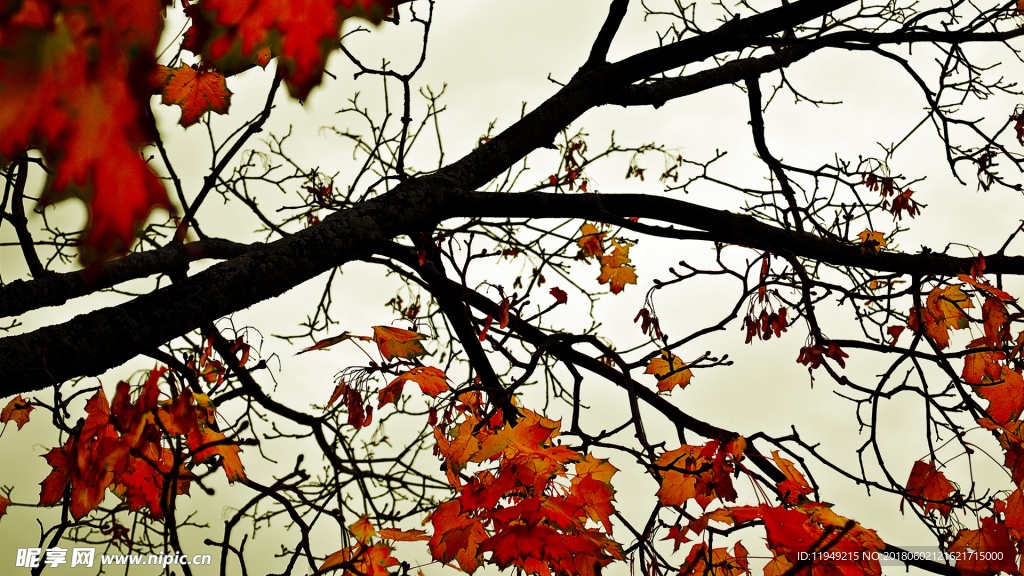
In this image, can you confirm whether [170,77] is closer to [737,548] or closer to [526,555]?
[526,555]

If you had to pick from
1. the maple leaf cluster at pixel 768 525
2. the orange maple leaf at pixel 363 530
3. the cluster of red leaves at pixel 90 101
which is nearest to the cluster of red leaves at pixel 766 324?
the maple leaf cluster at pixel 768 525

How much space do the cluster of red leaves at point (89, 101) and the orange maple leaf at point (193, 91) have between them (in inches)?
77.5

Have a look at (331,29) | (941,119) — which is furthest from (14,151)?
(941,119)

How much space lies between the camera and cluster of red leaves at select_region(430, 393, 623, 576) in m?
1.43

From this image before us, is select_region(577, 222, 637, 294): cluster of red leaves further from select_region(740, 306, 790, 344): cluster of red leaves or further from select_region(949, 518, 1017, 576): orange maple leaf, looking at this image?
select_region(949, 518, 1017, 576): orange maple leaf

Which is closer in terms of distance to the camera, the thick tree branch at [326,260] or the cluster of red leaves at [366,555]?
the thick tree branch at [326,260]

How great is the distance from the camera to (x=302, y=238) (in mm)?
1881

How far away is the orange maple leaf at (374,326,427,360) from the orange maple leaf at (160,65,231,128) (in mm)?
1203

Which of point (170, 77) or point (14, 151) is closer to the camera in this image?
point (14, 151)

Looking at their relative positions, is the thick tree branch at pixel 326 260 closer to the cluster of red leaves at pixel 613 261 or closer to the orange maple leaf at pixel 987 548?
the orange maple leaf at pixel 987 548

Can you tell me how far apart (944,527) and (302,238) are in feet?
8.41

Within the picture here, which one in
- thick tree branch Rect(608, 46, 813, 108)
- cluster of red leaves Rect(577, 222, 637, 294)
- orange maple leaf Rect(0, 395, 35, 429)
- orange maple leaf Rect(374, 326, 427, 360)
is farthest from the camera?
cluster of red leaves Rect(577, 222, 637, 294)

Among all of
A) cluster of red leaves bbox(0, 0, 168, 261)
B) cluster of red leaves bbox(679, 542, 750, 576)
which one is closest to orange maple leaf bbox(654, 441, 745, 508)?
cluster of red leaves bbox(679, 542, 750, 576)

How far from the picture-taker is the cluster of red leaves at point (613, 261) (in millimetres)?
3793
